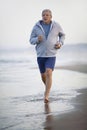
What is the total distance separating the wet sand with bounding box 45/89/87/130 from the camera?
3043 mm

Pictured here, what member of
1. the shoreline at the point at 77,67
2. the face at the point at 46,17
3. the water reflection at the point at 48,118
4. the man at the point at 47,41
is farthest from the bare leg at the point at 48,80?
the face at the point at 46,17

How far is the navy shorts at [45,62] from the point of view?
3.76m

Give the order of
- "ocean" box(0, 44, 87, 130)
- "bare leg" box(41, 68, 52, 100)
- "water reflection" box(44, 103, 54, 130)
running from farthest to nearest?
"bare leg" box(41, 68, 52, 100)
"ocean" box(0, 44, 87, 130)
"water reflection" box(44, 103, 54, 130)

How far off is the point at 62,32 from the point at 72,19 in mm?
288

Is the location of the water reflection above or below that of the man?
below

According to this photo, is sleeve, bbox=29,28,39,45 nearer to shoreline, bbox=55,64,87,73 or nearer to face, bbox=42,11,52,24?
face, bbox=42,11,52,24

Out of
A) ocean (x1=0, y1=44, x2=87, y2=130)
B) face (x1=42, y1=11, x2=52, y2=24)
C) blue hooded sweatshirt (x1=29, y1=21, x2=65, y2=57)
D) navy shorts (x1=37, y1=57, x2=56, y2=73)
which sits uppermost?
face (x1=42, y1=11, x2=52, y2=24)

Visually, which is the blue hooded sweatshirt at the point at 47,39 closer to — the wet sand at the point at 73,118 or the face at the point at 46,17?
the face at the point at 46,17

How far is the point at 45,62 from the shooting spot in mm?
3773

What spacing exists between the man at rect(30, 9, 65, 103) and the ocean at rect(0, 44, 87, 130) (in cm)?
11

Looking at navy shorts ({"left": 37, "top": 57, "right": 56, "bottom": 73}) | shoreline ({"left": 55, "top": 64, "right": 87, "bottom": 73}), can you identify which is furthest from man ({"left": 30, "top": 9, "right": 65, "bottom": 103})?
shoreline ({"left": 55, "top": 64, "right": 87, "bottom": 73})

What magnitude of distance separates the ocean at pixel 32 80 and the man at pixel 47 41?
0.36ft

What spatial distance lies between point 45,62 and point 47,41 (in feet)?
0.73

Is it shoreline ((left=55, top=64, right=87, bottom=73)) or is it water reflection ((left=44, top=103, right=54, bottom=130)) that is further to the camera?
shoreline ((left=55, top=64, right=87, bottom=73))
